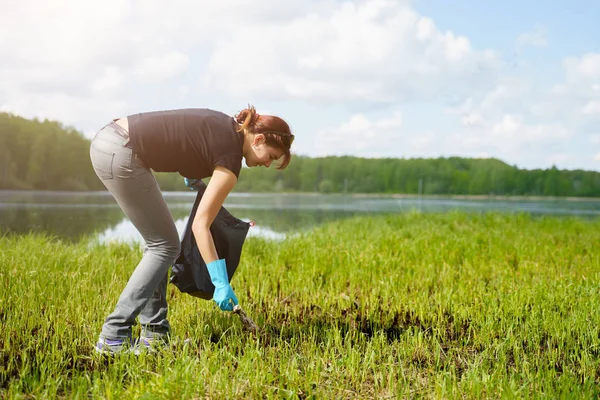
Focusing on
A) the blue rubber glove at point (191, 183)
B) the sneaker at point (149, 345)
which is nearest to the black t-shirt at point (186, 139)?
the blue rubber glove at point (191, 183)

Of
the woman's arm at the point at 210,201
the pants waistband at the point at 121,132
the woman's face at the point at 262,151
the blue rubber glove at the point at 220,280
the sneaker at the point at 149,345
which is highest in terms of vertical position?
the pants waistband at the point at 121,132

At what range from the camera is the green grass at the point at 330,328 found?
264 cm

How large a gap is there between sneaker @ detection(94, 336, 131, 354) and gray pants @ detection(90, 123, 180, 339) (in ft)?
0.08

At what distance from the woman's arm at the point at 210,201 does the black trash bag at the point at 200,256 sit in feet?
1.38

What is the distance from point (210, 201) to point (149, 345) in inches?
39.0

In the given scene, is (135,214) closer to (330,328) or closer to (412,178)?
(330,328)

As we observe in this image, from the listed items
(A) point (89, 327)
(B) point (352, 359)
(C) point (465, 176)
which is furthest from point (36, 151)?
(C) point (465, 176)

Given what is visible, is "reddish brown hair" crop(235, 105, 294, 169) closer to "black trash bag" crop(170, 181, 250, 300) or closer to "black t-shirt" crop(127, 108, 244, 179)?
"black t-shirt" crop(127, 108, 244, 179)

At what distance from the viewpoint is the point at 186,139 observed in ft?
9.45

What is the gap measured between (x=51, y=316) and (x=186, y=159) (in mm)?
1506

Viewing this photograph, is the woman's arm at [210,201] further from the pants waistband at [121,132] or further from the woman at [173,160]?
the pants waistband at [121,132]

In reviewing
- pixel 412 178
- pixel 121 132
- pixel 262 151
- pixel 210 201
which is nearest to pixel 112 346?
pixel 210 201

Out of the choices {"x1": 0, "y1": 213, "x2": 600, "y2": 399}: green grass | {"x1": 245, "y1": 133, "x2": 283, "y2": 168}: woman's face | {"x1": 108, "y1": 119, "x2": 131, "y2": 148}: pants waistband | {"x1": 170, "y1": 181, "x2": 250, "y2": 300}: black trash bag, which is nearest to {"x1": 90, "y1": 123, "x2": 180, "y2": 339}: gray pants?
{"x1": 108, "y1": 119, "x2": 131, "y2": 148}: pants waistband

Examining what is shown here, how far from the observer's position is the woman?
2.83m
